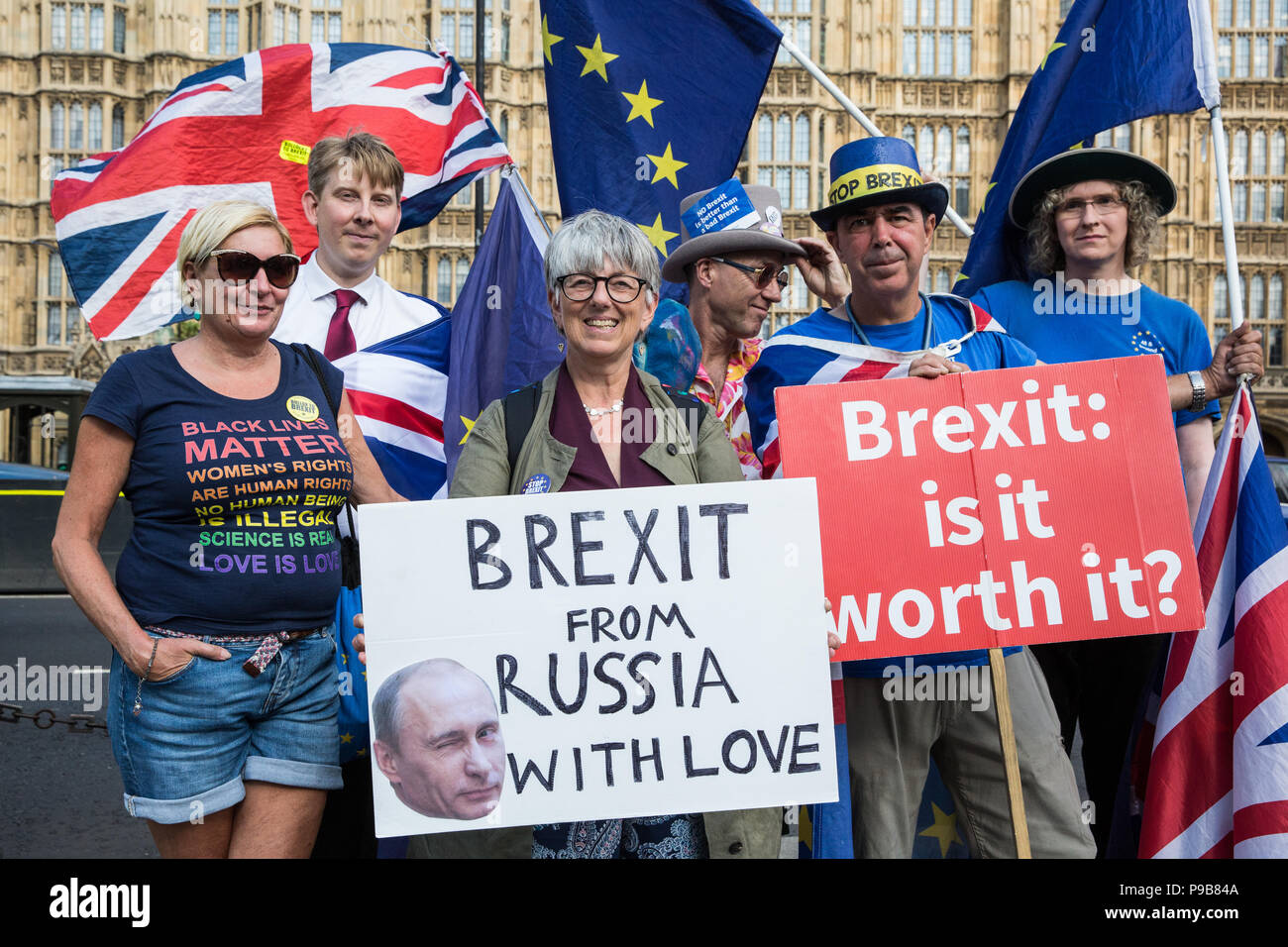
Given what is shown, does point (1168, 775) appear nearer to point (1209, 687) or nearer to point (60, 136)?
point (1209, 687)

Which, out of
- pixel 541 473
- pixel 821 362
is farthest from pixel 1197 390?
pixel 541 473

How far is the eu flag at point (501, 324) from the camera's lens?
3.37 metres

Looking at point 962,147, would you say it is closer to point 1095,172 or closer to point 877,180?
point 1095,172

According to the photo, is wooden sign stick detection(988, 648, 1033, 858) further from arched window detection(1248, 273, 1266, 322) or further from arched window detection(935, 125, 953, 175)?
arched window detection(1248, 273, 1266, 322)

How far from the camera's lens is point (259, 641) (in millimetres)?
2162

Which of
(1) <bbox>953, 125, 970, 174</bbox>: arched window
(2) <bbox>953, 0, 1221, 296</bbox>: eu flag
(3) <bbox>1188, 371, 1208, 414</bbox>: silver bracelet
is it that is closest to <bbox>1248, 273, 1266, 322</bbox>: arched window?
(1) <bbox>953, 125, 970, 174</bbox>: arched window

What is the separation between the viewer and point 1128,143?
30000 mm

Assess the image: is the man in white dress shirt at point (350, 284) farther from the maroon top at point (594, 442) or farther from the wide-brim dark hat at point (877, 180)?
the wide-brim dark hat at point (877, 180)

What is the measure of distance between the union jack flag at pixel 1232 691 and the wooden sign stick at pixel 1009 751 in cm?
43

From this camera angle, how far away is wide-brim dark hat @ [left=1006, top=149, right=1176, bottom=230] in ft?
9.55

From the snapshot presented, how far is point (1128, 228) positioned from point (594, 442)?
171 centimetres

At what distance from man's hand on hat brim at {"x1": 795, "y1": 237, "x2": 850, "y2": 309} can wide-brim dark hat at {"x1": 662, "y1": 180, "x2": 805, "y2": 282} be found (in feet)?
0.24
